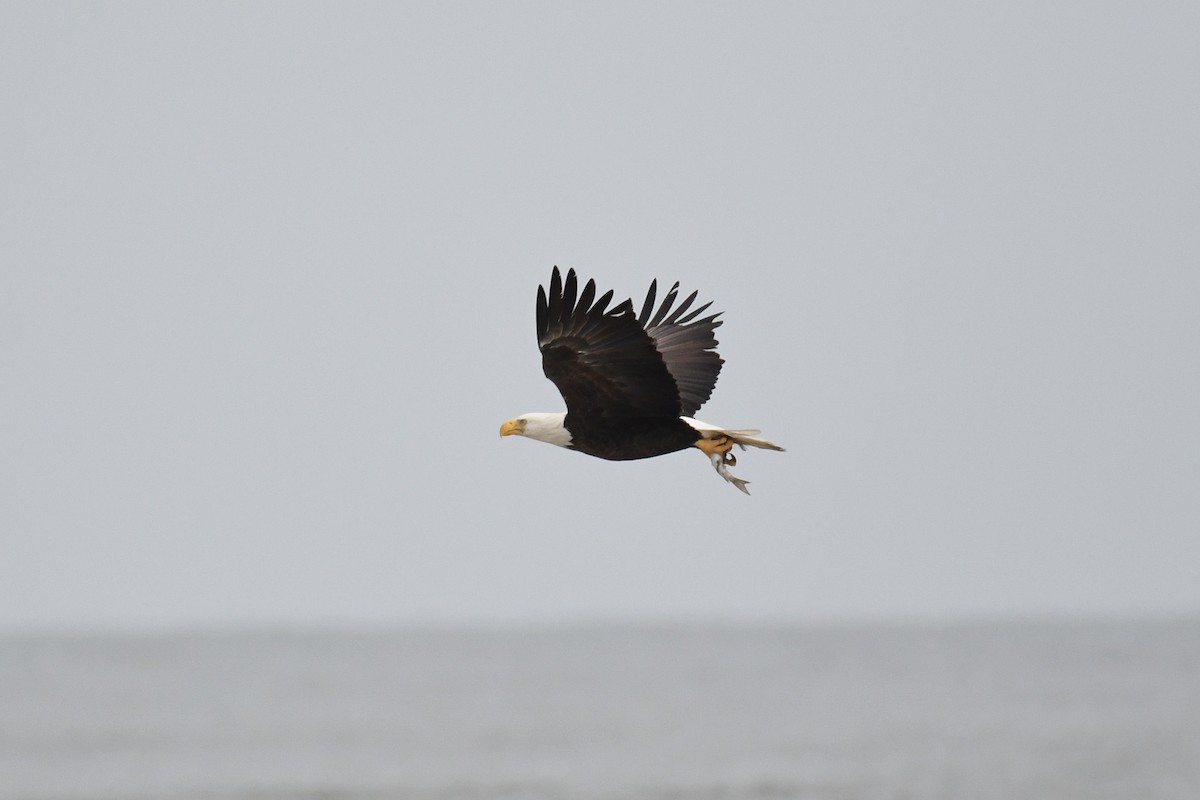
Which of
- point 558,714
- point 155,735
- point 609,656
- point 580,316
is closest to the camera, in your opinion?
point 580,316

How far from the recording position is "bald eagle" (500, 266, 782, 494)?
36.0 feet

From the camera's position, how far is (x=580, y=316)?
11.0m

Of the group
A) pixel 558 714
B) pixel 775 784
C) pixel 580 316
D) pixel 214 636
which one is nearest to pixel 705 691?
pixel 558 714

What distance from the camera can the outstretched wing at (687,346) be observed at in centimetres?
1234

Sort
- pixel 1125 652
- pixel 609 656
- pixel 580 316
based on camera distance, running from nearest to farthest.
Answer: pixel 580 316, pixel 1125 652, pixel 609 656

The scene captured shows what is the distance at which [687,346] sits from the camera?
12.6 meters

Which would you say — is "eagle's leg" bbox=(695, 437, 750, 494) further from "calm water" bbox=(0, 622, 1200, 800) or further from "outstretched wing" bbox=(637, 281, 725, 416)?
"calm water" bbox=(0, 622, 1200, 800)

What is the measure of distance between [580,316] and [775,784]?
17.6 m

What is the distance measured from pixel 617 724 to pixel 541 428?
24429 mm

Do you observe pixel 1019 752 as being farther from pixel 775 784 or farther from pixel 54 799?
pixel 54 799

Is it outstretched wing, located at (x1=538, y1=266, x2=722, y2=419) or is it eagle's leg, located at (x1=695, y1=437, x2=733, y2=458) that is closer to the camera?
outstretched wing, located at (x1=538, y1=266, x2=722, y2=419)

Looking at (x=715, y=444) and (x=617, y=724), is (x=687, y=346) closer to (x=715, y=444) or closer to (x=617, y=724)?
(x=715, y=444)

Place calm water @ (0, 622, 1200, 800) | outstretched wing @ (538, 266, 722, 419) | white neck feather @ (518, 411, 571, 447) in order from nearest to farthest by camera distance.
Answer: outstretched wing @ (538, 266, 722, 419) < white neck feather @ (518, 411, 571, 447) < calm water @ (0, 622, 1200, 800)

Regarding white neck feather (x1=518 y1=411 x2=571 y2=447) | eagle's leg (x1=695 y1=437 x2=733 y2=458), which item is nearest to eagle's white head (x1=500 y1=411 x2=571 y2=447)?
white neck feather (x1=518 y1=411 x2=571 y2=447)
